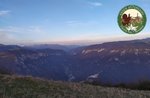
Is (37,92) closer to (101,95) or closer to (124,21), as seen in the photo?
Result: (101,95)

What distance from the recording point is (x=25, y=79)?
95.3 feet

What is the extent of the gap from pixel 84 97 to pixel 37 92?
3.02 m

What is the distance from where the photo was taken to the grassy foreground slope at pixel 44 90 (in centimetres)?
2330

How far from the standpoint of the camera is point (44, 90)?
25453mm

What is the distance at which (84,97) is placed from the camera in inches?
925

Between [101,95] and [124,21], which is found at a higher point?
[124,21]

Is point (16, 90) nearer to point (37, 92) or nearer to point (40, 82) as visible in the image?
point (37, 92)

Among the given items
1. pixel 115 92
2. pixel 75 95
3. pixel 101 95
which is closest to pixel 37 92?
pixel 75 95

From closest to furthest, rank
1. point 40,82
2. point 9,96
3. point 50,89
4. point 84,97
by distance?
point 9,96
point 84,97
point 50,89
point 40,82

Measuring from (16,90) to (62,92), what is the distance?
2902mm

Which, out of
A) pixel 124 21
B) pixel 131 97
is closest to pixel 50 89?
pixel 131 97

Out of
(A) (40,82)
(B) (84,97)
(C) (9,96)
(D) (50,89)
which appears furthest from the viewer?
(A) (40,82)

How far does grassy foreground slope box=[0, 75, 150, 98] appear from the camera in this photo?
76.4 ft

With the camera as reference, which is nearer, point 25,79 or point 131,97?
point 131,97
